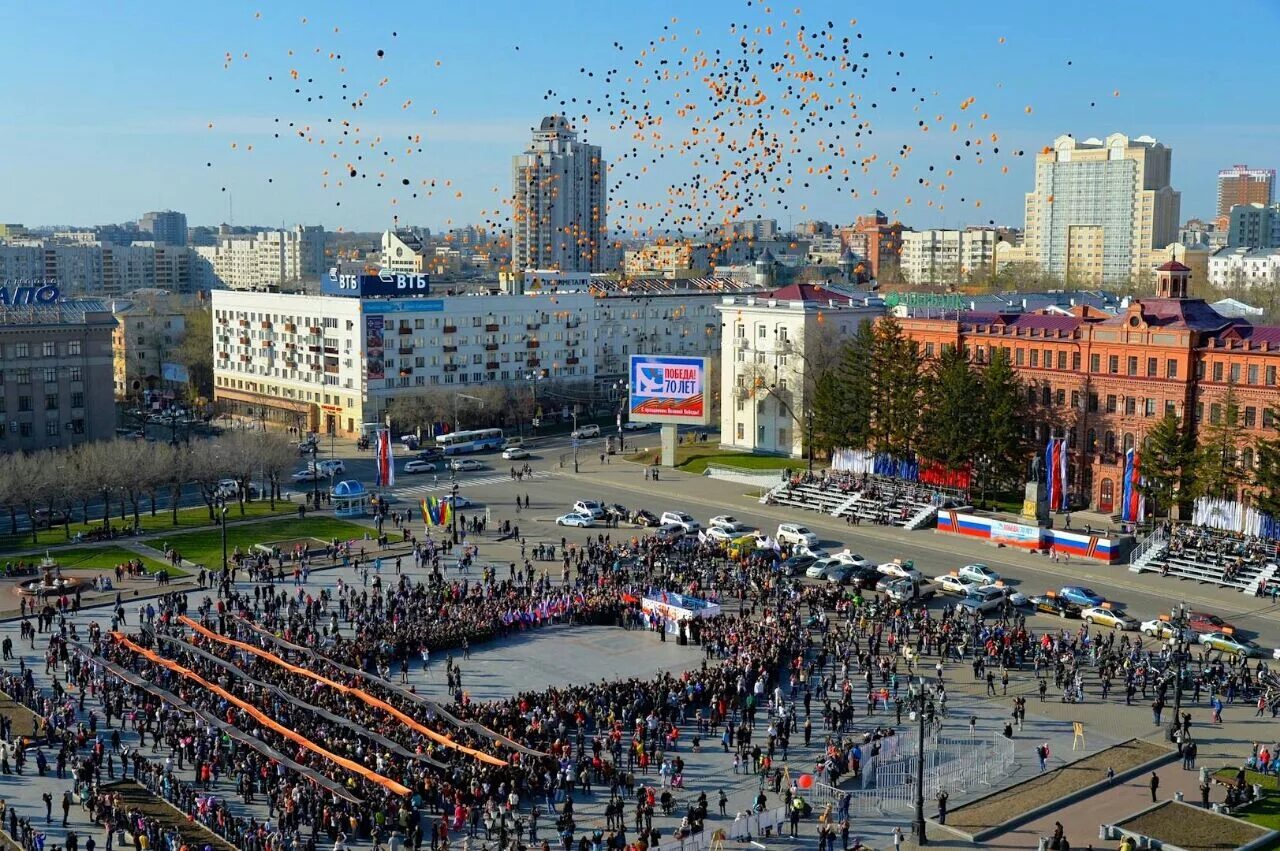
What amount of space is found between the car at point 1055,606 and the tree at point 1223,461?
12152mm

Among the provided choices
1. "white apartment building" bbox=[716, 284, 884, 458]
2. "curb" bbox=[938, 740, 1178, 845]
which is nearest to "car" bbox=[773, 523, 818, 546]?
"white apartment building" bbox=[716, 284, 884, 458]

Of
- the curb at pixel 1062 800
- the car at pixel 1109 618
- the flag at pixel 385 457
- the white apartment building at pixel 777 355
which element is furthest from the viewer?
the white apartment building at pixel 777 355

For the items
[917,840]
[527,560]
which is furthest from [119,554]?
[917,840]

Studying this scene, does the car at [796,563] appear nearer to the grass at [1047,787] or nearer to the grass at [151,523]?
the grass at [1047,787]

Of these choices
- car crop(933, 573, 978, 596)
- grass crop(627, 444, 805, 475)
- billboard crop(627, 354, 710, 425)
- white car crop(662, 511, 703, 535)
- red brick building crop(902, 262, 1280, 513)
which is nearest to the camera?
car crop(933, 573, 978, 596)

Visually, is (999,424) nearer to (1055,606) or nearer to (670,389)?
(1055,606)

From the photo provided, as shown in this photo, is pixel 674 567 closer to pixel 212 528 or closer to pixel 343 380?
pixel 212 528

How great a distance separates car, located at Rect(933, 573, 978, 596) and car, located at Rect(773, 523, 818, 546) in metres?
7.72

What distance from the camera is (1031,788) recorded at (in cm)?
3491

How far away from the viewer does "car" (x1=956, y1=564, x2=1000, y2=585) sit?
54.4 metres

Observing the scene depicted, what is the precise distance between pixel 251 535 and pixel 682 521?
20356 mm

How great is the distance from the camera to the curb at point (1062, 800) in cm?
3222

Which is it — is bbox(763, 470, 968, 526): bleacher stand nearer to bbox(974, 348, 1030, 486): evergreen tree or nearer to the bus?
bbox(974, 348, 1030, 486): evergreen tree

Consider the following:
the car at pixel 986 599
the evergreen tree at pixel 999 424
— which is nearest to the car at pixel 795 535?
the car at pixel 986 599
